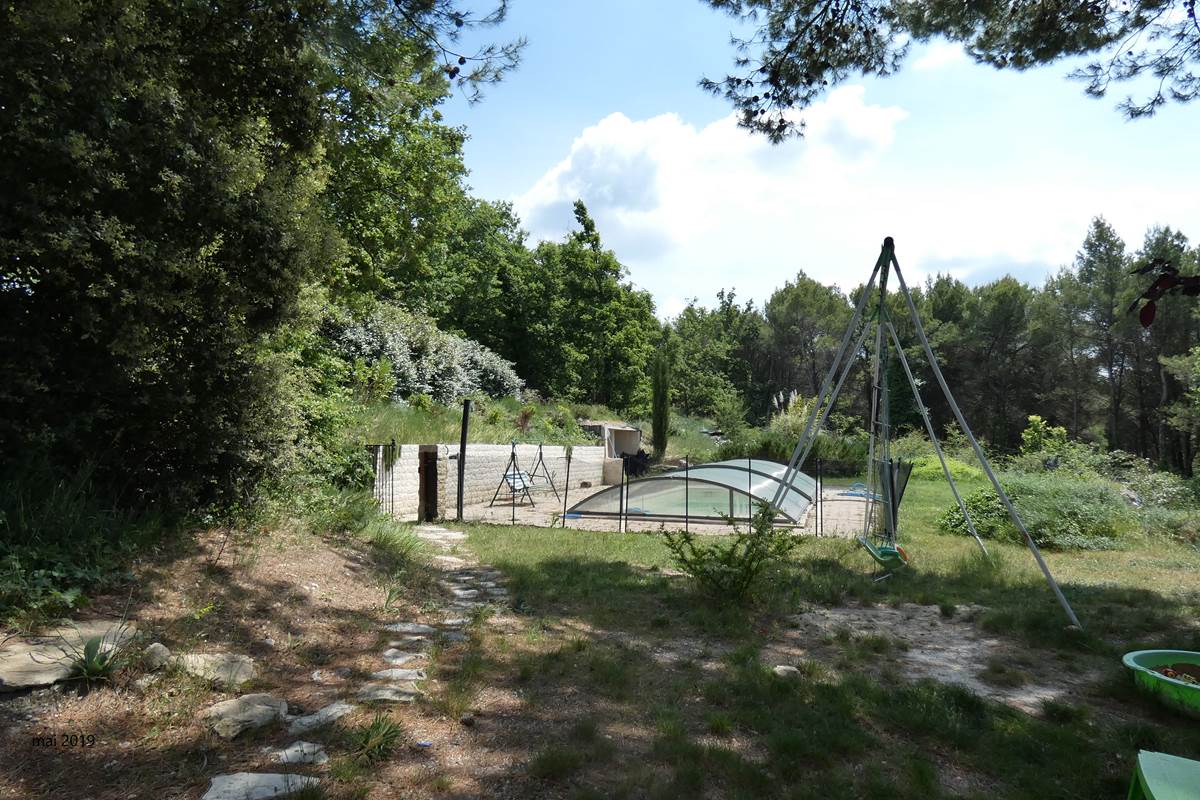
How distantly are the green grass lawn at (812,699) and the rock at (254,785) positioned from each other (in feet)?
2.81

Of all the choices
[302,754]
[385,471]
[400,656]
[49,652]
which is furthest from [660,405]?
[302,754]

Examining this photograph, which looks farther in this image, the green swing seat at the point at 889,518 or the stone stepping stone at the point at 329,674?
the green swing seat at the point at 889,518

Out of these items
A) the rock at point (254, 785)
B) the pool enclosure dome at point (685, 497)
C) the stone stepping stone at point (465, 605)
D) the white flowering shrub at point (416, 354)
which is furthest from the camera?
the white flowering shrub at point (416, 354)

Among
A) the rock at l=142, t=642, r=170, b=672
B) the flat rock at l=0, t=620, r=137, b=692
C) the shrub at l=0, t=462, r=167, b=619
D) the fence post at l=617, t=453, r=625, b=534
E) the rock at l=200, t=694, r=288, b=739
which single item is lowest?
the fence post at l=617, t=453, r=625, b=534

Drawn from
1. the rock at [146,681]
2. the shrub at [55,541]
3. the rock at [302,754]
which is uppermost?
the shrub at [55,541]

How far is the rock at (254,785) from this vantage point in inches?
88.0

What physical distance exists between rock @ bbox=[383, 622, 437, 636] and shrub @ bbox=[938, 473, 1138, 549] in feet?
28.4

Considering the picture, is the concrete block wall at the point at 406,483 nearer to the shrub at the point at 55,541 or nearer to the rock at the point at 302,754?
the shrub at the point at 55,541

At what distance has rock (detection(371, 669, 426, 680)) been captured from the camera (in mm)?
3517

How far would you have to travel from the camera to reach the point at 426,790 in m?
2.42

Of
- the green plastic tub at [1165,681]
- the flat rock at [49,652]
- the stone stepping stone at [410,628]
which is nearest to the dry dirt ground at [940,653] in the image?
the green plastic tub at [1165,681]

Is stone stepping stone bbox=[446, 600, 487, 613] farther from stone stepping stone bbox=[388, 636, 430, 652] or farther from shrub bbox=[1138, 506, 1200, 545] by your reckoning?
shrub bbox=[1138, 506, 1200, 545]

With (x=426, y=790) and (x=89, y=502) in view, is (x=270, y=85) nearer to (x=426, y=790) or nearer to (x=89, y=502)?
(x=89, y=502)

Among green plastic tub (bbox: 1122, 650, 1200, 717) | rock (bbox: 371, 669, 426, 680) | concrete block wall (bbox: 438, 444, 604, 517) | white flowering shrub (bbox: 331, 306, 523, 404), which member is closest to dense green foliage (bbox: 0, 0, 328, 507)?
rock (bbox: 371, 669, 426, 680)
